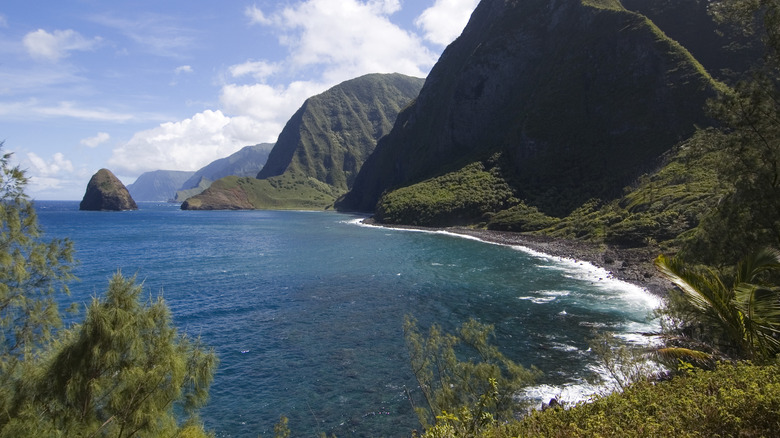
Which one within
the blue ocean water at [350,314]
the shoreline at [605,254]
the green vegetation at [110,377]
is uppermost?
the green vegetation at [110,377]

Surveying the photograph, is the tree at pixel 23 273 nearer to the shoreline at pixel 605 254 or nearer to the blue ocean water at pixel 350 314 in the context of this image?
the blue ocean water at pixel 350 314

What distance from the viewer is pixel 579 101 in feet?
503

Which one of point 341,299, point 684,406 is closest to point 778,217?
point 684,406

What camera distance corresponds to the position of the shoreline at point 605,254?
5905 centimetres

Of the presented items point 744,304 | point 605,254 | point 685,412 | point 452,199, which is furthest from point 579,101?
point 685,412

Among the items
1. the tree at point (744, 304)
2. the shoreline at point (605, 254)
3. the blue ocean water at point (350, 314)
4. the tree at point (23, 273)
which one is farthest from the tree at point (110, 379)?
the shoreline at point (605, 254)

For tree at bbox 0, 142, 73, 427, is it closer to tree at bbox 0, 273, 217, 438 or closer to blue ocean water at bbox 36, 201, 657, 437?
tree at bbox 0, 273, 217, 438

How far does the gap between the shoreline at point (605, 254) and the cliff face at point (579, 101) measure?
2683cm

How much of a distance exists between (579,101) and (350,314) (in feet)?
462

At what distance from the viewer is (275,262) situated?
268 feet

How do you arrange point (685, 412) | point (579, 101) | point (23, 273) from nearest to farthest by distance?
point (685, 412), point (23, 273), point (579, 101)

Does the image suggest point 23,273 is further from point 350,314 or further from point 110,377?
point 350,314

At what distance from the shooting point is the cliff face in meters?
123

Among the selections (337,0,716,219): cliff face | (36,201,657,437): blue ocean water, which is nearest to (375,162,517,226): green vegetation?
(337,0,716,219): cliff face
